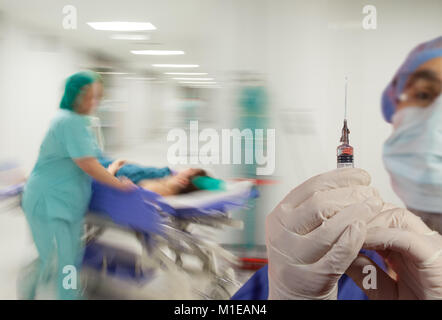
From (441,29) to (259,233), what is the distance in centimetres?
74

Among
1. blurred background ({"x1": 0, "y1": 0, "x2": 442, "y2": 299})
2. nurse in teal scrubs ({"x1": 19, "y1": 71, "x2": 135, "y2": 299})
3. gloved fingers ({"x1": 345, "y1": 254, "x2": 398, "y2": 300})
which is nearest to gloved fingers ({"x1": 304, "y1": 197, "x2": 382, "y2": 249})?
gloved fingers ({"x1": 345, "y1": 254, "x2": 398, "y2": 300})

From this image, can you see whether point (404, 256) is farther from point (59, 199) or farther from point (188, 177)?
point (59, 199)

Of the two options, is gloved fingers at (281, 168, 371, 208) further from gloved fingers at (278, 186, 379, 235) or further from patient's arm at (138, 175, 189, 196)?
patient's arm at (138, 175, 189, 196)

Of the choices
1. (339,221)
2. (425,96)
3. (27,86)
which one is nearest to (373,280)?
(339,221)

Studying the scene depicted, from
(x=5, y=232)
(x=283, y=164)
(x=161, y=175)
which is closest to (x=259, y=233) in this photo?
(x=283, y=164)

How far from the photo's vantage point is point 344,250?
29.0 inches

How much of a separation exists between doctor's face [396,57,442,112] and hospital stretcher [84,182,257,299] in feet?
1.57

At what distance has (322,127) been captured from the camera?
1.05 m

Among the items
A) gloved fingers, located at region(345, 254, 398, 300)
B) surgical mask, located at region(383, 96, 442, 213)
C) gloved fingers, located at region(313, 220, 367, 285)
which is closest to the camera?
gloved fingers, located at region(313, 220, 367, 285)

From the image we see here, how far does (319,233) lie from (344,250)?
6 centimetres

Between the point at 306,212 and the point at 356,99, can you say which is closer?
the point at 306,212

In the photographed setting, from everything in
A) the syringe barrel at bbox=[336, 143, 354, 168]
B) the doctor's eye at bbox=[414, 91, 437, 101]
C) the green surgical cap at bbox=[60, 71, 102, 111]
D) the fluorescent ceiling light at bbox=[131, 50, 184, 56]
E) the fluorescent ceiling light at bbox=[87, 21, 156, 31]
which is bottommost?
the syringe barrel at bbox=[336, 143, 354, 168]

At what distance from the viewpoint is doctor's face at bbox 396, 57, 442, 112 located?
1014mm
